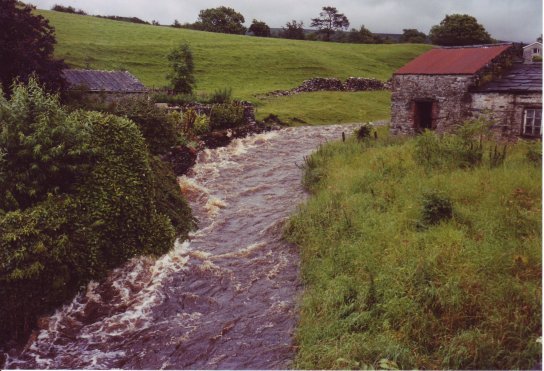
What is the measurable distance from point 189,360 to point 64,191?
615 cm

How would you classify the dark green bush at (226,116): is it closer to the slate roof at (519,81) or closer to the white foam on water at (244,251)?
the slate roof at (519,81)

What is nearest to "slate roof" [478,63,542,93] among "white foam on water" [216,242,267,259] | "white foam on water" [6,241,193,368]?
"white foam on water" [216,242,267,259]

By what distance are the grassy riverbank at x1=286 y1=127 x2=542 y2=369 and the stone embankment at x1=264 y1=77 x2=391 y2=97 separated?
34.6 meters

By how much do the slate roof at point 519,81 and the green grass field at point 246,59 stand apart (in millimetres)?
16957

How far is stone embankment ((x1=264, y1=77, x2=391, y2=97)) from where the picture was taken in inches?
1917

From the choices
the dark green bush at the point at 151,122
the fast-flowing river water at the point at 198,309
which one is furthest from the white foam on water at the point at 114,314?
the dark green bush at the point at 151,122

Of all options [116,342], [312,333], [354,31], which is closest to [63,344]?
[116,342]

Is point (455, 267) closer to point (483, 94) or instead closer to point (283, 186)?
point (283, 186)

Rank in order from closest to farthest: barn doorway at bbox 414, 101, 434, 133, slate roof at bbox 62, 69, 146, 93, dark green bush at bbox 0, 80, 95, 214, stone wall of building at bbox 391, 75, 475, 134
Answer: dark green bush at bbox 0, 80, 95, 214 → stone wall of building at bbox 391, 75, 475, 134 → barn doorway at bbox 414, 101, 434, 133 → slate roof at bbox 62, 69, 146, 93

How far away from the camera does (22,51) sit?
2116 centimetres

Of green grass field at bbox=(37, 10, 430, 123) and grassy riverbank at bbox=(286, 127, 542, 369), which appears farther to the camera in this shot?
green grass field at bbox=(37, 10, 430, 123)

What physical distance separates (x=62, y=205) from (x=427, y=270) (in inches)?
353

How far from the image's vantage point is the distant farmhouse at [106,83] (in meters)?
30.4

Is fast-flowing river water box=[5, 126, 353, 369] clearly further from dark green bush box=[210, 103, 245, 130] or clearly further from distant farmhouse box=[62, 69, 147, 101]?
distant farmhouse box=[62, 69, 147, 101]
